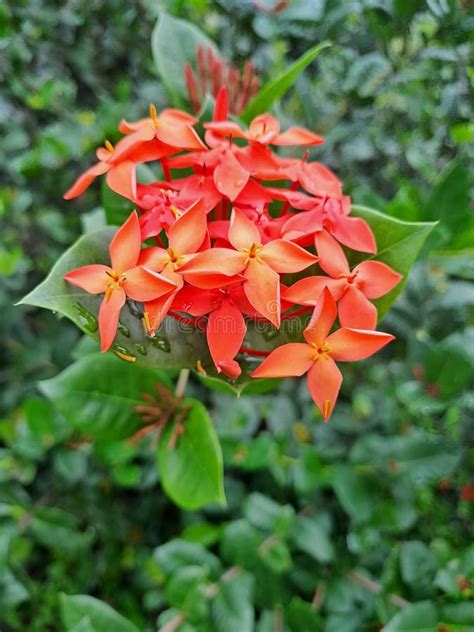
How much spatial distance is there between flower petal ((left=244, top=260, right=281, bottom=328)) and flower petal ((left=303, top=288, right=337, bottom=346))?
4 centimetres

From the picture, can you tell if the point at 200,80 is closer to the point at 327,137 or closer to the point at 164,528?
the point at 327,137

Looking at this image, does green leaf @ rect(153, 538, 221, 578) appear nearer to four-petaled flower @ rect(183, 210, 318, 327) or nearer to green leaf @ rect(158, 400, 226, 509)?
green leaf @ rect(158, 400, 226, 509)

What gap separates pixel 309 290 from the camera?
52 cm

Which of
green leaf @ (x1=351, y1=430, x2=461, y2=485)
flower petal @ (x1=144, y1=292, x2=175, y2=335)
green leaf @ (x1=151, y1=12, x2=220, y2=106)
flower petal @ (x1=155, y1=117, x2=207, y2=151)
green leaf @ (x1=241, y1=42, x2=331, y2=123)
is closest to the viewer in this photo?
flower petal @ (x1=144, y1=292, x2=175, y2=335)

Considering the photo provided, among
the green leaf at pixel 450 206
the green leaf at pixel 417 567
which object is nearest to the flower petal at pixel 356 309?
the green leaf at pixel 450 206

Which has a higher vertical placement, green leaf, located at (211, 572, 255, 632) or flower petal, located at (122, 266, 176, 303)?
flower petal, located at (122, 266, 176, 303)

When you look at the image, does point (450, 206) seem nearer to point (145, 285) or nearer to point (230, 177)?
point (230, 177)

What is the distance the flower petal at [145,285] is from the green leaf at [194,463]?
254 mm

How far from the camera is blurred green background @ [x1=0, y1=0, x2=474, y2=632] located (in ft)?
2.93

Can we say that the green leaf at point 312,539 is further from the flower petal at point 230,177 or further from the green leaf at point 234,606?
the flower petal at point 230,177

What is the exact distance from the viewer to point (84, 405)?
30.4 inches

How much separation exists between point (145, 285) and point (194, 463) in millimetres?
309

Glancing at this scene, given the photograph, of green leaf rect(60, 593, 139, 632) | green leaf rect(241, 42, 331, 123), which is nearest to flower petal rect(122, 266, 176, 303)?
green leaf rect(241, 42, 331, 123)

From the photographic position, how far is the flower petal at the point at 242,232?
0.51 meters
